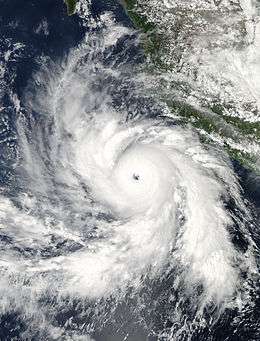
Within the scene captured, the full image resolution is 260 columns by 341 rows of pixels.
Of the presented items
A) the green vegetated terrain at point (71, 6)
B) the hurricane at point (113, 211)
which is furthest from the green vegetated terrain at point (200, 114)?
the hurricane at point (113, 211)

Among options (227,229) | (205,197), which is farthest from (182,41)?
(227,229)

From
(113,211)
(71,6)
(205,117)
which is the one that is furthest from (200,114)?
(71,6)

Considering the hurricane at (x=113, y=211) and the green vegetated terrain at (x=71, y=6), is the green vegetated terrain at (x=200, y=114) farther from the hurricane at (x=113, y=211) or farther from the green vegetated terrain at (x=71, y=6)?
the hurricane at (x=113, y=211)

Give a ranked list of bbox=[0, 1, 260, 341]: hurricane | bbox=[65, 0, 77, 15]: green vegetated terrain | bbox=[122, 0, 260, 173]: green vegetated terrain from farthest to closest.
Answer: bbox=[65, 0, 77, 15]: green vegetated terrain, bbox=[122, 0, 260, 173]: green vegetated terrain, bbox=[0, 1, 260, 341]: hurricane

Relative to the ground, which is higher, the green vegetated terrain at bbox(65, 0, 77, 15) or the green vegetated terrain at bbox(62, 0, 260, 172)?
the green vegetated terrain at bbox(65, 0, 77, 15)

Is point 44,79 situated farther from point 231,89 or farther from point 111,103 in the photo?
point 231,89

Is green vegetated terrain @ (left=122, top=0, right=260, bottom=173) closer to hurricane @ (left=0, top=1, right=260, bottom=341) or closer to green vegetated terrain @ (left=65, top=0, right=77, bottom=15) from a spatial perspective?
hurricane @ (left=0, top=1, right=260, bottom=341)

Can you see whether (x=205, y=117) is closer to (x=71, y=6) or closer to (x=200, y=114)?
(x=200, y=114)

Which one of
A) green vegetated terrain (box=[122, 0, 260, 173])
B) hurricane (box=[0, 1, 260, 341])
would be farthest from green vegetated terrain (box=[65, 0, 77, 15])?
green vegetated terrain (box=[122, 0, 260, 173])
